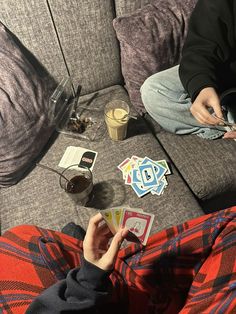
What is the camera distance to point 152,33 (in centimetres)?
130

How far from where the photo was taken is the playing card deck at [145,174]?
4.00 ft

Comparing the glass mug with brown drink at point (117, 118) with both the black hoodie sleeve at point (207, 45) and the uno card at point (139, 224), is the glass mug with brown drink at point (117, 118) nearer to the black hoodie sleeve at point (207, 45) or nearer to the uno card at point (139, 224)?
the black hoodie sleeve at point (207, 45)

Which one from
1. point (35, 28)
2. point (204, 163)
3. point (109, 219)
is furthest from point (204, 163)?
point (35, 28)

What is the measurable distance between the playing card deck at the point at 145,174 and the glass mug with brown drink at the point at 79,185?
0.58ft

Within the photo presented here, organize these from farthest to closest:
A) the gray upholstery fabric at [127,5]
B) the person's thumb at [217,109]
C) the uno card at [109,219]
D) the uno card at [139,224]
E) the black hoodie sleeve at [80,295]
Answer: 1. the gray upholstery fabric at [127,5]
2. the person's thumb at [217,109]
3. the uno card at [139,224]
4. the uno card at [109,219]
5. the black hoodie sleeve at [80,295]

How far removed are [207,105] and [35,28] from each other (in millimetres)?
843

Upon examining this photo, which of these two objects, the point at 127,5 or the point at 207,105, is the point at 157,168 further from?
the point at 127,5

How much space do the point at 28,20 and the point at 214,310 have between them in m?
1.28

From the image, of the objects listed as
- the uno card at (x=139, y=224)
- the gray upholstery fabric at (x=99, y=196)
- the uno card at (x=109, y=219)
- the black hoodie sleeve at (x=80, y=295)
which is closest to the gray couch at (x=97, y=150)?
the gray upholstery fabric at (x=99, y=196)

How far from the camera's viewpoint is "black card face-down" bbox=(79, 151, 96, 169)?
1.30 meters

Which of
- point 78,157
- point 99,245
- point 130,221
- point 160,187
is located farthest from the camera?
point 78,157

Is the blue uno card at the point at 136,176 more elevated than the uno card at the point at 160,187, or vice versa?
the blue uno card at the point at 136,176

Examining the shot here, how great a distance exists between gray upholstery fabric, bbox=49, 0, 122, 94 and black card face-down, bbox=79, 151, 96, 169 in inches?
17.1

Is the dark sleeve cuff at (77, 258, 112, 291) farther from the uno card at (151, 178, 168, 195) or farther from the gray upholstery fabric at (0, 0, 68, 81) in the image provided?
the gray upholstery fabric at (0, 0, 68, 81)
